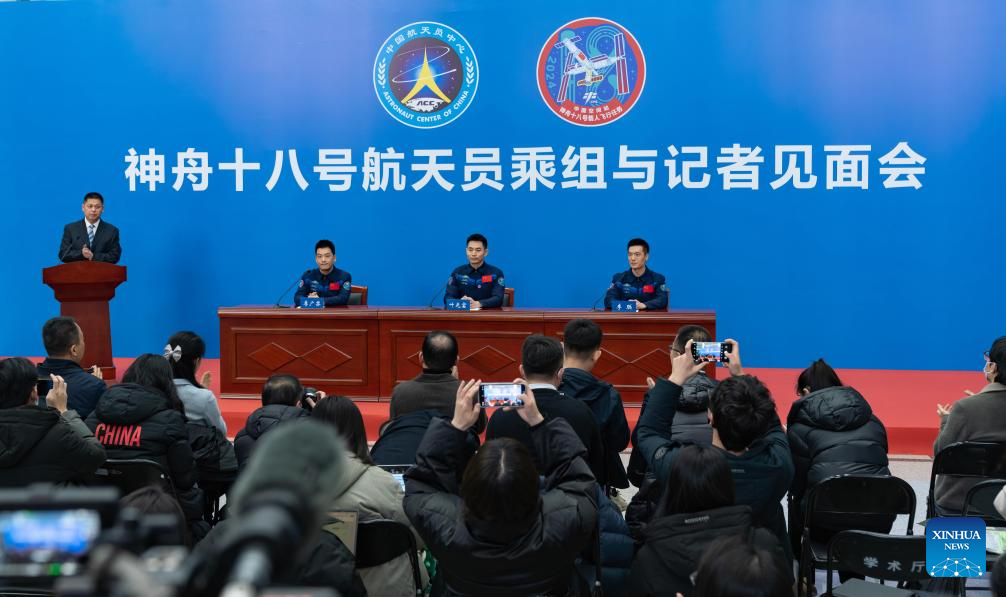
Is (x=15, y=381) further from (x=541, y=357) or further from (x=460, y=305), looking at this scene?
(x=460, y=305)

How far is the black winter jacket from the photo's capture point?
210 cm

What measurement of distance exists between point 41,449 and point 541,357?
1.50m

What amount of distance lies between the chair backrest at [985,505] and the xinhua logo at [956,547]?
1.05 m

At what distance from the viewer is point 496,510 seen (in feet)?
6.66

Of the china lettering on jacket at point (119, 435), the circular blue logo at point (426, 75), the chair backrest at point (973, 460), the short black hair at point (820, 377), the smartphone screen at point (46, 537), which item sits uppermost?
the circular blue logo at point (426, 75)

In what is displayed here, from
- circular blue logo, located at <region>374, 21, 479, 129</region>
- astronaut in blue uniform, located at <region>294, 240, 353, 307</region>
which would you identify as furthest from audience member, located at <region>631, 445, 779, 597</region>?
circular blue logo, located at <region>374, 21, 479, 129</region>

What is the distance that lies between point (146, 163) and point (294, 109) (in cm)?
140

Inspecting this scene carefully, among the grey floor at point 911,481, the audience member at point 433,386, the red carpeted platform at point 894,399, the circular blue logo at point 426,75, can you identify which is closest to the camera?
the audience member at point 433,386

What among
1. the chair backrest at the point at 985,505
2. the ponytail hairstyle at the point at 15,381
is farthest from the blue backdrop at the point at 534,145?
the ponytail hairstyle at the point at 15,381

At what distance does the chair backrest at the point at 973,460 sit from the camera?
3109mm

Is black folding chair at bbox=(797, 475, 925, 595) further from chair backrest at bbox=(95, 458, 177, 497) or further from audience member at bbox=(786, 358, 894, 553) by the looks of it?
chair backrest at bbox=(95, 458, 177, 497)

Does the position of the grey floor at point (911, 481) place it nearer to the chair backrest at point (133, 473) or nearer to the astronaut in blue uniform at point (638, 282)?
the astronaut in blue uniform at point (638, 282)

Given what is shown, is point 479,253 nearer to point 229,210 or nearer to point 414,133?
point 414,133

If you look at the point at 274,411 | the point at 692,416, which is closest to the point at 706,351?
the point at 692,416
